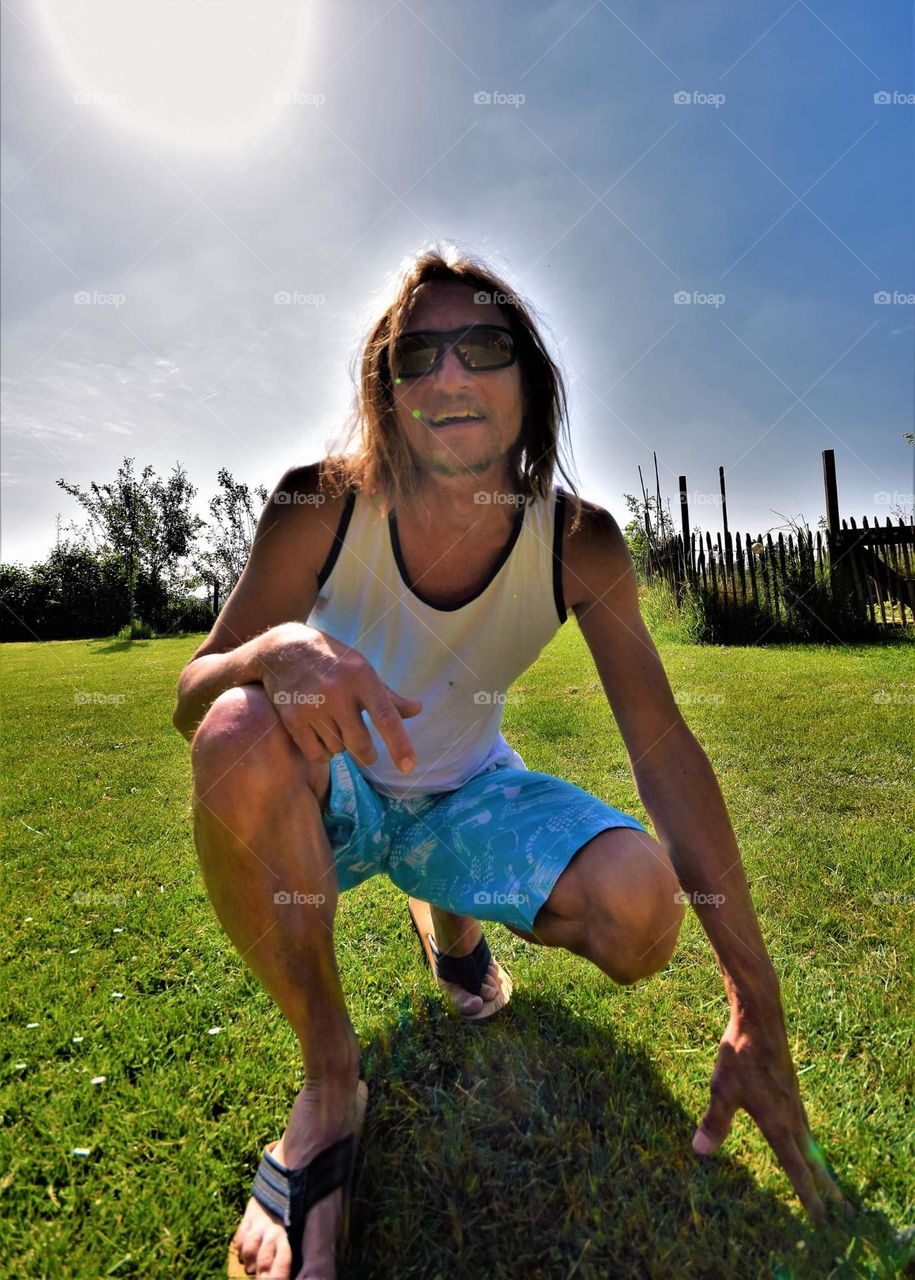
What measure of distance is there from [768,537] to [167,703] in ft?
28.8

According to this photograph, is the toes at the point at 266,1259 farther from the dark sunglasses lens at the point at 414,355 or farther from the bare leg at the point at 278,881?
the dark sunglasses lens at the point at 414,355

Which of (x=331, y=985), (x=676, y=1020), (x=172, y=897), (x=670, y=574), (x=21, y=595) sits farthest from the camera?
(x=21, y=595)

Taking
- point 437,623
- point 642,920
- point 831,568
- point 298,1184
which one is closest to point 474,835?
point 642,920

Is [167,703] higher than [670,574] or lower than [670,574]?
lower

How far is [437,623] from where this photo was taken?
2.09 meters

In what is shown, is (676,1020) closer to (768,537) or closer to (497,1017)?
(497,1017)

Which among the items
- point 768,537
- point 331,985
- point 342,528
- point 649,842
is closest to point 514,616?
point 342,528

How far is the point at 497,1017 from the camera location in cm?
228

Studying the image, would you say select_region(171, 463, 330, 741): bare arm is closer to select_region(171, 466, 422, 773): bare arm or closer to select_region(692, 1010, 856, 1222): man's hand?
select_region(171, 466, 422, 773): bare arm

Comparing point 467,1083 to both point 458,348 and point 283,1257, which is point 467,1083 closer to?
point 283,1257

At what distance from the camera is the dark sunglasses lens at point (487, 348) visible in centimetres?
222

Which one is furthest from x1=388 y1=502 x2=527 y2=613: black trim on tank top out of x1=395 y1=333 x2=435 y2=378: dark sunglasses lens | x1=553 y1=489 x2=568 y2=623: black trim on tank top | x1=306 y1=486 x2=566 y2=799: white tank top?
x1=395 y1=333 x2=435 y2=378: dark sunglasses lens

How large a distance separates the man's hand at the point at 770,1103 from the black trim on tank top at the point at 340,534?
1.44 m

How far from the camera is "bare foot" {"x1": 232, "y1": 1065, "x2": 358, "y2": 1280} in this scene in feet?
4.57
